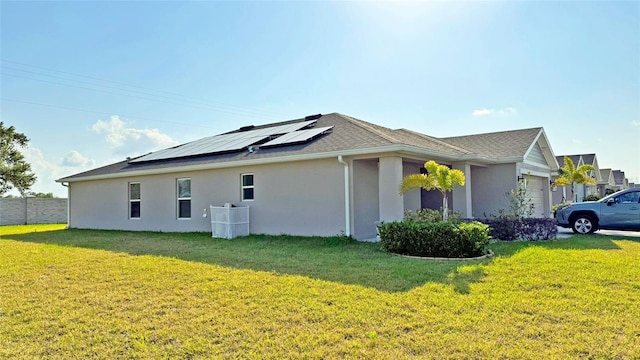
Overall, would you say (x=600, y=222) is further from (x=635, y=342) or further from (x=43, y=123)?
(x=43, y=123)

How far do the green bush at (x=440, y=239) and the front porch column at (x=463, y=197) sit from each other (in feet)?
16.1

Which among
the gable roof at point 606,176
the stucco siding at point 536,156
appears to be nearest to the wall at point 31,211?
the stucco siding at point 536,156

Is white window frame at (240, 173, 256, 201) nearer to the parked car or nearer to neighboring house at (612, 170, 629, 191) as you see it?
the parked car

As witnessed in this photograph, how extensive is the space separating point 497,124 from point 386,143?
569 inches

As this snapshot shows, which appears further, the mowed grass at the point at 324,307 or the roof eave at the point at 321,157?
the roof eave at the point at 321,157

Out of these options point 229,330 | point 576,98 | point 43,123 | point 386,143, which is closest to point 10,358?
point 229,330

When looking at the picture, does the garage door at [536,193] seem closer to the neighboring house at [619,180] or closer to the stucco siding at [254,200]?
the stucco siding at [254,200]

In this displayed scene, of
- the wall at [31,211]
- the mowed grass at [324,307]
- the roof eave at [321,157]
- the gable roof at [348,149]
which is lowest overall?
the mowed grass at [324,307]

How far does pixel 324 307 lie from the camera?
497cm

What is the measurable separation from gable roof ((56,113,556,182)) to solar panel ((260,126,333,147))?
17 centimetres

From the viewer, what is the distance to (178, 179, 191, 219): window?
49.7ft

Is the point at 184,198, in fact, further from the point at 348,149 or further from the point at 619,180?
the point at 619,180

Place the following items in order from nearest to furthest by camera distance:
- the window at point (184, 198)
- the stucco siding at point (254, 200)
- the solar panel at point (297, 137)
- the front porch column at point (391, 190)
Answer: the front porch column at point (391, 190) → the stucco siding at point (254, 200) → the solar panel at point (297, 137) → the window at point (184, 198)

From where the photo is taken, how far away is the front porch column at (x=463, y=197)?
1362cm
